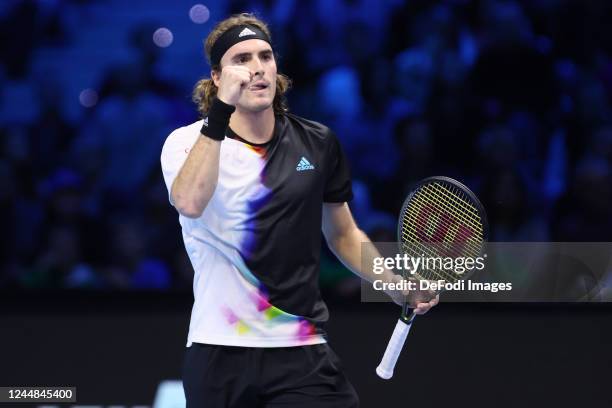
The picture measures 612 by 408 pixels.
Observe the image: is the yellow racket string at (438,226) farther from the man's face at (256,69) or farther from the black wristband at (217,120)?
the black wristband at (217,120)

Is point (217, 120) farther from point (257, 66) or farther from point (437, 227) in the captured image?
point (437, 227)

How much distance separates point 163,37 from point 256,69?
406 cm

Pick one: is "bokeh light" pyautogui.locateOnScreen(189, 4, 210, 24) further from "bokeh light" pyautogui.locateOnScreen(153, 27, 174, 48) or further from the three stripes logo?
the three stripes logo

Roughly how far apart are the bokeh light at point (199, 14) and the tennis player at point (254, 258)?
396cm

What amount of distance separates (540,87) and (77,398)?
3543 millimetres

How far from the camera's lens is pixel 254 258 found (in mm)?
3412

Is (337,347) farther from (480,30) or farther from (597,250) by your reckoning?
(480,30)

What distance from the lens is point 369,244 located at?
3793 millimetres

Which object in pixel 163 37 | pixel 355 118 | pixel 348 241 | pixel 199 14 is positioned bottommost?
pixel 348 241

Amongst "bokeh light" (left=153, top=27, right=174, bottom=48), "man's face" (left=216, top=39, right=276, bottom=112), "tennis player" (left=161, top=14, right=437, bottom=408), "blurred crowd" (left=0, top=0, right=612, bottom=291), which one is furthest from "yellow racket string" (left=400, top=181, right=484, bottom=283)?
"bokeh light" (left=153, top=27, right=174, bottom=48)

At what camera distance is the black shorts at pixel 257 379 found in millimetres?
3367

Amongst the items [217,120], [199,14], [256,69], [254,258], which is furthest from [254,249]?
[199,14]

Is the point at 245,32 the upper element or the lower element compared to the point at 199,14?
lower

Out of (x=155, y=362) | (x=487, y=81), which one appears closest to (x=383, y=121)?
(x=487, y=81)
